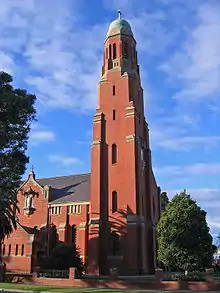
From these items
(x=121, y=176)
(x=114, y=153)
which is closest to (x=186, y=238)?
(x=121, y=176)

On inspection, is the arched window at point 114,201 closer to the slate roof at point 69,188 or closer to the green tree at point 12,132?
the slate roof at point 69,188

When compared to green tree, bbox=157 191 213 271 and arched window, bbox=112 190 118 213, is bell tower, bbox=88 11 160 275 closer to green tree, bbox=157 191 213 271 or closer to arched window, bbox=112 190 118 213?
arched window, bbox=112 190 118 213

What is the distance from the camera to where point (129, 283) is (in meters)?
28.8

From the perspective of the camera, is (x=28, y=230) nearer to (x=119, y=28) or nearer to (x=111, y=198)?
(x=111, y=198)

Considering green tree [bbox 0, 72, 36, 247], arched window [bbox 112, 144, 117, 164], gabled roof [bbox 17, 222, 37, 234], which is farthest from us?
gabled roof [bbox 17, 222, 37, 234]

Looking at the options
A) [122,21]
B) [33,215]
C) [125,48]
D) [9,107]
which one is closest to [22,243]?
[33,215]

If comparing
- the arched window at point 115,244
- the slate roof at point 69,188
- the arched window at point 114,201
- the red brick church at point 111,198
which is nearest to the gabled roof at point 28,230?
the red brick church at point 111,198

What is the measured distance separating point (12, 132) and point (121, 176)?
65.3ft

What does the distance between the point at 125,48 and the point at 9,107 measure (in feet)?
98.4

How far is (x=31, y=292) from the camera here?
26016mm

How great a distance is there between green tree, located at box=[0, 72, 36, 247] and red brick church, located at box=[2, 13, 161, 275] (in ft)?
39.8

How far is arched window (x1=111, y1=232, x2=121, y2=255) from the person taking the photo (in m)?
41.6

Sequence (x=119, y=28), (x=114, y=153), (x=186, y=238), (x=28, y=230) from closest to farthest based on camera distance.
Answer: (x=186, y=238), (x=114, y=153), (x=28, y=230), (x=119, y=28)

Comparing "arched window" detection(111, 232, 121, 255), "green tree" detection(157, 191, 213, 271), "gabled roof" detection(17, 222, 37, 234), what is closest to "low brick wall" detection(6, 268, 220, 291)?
"green tree" detection(157, 191, 213, 271)
